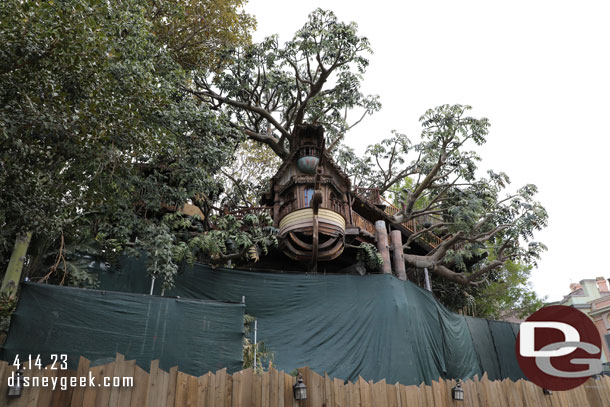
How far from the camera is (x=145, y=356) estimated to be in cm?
773

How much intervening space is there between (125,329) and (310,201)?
7.49m

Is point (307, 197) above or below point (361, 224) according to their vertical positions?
above

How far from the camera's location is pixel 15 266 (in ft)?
28.3

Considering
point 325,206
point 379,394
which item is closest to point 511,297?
point 325,206

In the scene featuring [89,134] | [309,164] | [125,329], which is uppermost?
[309,164]

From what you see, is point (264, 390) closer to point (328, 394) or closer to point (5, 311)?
point (328, 394)

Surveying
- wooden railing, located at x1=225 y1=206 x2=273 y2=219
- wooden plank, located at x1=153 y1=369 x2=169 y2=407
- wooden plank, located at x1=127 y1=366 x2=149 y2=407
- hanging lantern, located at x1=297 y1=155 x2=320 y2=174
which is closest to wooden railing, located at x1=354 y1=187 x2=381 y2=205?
hanging lantern, located at x1=297 y1=155 x2=320 y2=174

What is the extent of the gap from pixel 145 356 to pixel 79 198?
3425 millimetres

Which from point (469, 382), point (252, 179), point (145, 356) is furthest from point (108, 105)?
point (252, 179)

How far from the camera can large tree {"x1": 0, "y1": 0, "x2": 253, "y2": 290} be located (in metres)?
6.39

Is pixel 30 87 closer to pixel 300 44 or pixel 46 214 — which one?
pixel 46 214

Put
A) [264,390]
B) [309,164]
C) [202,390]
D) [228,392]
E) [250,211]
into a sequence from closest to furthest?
1. [202,390]
2. [228,392]
3. [264,390]
4. [250,211]
5. [309,164]

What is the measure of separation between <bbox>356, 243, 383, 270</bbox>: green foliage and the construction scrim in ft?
6.47

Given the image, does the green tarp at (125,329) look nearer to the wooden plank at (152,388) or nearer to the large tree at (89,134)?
the large tree at (89,134)
